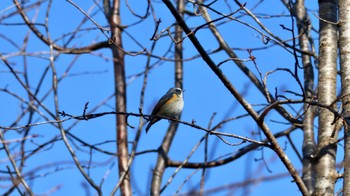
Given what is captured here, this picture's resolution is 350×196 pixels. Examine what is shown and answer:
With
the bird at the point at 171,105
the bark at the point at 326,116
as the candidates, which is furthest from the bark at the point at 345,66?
the bird at the point at 171,105

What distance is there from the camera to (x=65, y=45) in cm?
632

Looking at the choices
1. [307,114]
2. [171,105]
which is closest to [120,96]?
[171,105]

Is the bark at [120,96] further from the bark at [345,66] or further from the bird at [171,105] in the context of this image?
the bark at [345,66]

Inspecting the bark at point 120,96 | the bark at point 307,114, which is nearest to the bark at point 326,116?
the bark at point 307,114

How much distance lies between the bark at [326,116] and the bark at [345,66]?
0.14 metres

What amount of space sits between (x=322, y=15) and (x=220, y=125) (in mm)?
2036

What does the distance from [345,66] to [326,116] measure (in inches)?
15.3

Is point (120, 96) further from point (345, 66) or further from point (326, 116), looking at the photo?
point (345, 66)

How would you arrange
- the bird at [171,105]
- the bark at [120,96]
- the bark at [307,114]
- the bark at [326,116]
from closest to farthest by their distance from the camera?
1. the bark at [326,116]
2. the bark at [307,114]
3. the bark at [120,96]
4. the bird at [171,105]

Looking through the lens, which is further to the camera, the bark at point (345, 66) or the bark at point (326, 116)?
the bark at point (326, 116)

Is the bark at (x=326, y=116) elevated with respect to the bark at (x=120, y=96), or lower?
lower

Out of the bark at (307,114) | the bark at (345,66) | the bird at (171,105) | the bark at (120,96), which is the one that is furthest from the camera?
the bird at (171,105)

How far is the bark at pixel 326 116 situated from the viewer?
11.5ft

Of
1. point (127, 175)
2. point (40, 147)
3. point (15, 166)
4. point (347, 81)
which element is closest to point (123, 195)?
point (127, 175)
